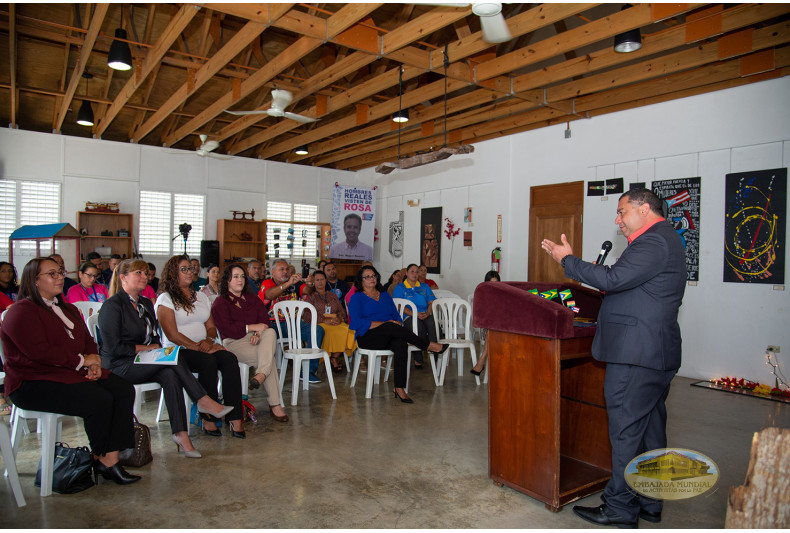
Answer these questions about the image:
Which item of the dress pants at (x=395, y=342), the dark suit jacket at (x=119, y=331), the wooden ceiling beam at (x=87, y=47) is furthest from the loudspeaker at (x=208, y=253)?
the dark suit jacket at (x=119, y=331)

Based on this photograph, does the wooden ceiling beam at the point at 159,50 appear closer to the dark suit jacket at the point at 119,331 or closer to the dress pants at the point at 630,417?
the dark suit jacket at the point at 119,331

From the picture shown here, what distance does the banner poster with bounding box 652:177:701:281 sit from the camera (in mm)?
6207

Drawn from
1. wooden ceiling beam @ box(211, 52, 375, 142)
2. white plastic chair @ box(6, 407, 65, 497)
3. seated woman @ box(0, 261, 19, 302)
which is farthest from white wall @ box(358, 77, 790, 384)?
seated woman @ box(0, 261, 19, 302)

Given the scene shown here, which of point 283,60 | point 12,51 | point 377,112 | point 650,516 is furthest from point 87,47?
point 650,516

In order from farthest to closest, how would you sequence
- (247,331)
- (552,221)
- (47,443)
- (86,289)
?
(552,221), (86,289), (247,331), (47,443)

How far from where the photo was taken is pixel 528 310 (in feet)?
8.98

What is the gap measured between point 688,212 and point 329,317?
4.42m

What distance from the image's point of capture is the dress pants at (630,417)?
2.49 m

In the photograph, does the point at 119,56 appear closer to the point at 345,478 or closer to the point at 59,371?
the point at 59,371

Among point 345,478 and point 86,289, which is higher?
point 86,289

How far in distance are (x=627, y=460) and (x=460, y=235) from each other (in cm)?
705

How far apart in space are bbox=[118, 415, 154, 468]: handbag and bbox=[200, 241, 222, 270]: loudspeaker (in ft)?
22.1

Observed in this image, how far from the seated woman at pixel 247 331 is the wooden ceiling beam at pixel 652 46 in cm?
407

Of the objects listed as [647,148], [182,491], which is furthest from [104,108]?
[647,148]
